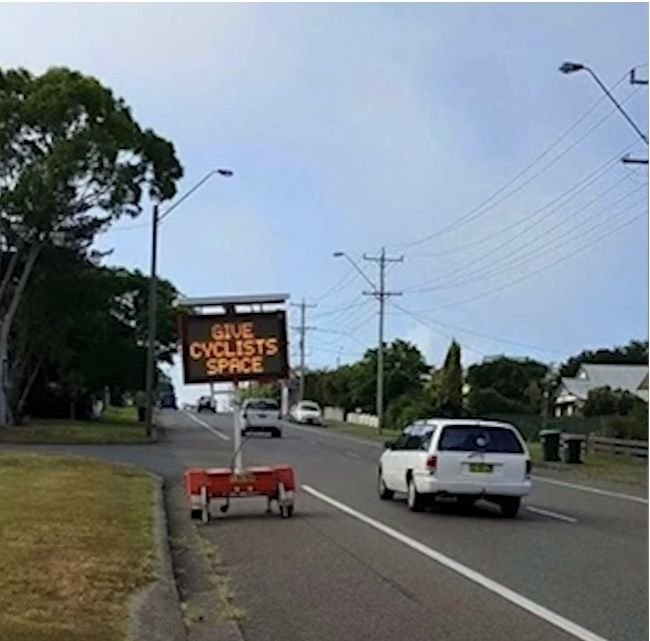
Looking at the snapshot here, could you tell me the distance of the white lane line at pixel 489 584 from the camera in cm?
1084

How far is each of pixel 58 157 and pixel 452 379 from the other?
42.5 metres

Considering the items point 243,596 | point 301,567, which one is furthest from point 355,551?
point 243,596

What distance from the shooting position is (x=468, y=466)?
22.3 m

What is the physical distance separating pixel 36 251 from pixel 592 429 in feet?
98.0

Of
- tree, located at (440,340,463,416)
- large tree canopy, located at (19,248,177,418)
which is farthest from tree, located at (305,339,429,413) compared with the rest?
large tree canopy, located at (19,248,177,418)

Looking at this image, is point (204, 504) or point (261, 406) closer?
point (204, 504)

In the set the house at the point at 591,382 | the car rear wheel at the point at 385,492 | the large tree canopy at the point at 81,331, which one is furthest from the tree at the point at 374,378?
the car rear wheel at the point at 385,492

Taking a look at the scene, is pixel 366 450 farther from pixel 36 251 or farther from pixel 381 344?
pixel 381 344

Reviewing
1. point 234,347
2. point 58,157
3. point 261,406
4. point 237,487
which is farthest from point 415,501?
point 261,406

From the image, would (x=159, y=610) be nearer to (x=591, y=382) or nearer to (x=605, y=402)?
(x=605, y=402)

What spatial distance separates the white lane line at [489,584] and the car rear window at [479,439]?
224 cm

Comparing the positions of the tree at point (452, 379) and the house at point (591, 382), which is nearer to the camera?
the tree at point (452, 379)

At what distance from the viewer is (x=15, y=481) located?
939 inches

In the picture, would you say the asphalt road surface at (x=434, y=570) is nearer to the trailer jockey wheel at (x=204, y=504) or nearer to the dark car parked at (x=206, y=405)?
the trailer jockey wheel at (x=204, y=504)
